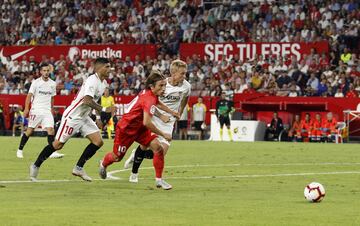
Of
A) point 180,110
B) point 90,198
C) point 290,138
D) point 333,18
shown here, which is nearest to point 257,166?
point 180,110

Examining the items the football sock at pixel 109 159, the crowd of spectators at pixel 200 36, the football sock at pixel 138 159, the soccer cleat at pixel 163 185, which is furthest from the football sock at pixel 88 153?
the crowd of spectators at pixel 200 36

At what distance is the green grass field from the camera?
12.4 meters

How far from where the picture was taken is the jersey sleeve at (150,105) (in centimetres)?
1698

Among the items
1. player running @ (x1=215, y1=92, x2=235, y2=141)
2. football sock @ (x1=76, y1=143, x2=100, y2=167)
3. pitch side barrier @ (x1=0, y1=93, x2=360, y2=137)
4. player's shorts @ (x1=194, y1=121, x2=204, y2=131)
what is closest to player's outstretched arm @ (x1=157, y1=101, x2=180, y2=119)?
football sock @ (x1=76, y1=143, x2=100, y2=167)

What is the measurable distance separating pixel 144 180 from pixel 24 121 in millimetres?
29649

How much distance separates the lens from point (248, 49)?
1818 inches

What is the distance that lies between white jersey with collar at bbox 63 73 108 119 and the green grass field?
126 cm

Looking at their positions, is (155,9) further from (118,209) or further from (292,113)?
(118,209)

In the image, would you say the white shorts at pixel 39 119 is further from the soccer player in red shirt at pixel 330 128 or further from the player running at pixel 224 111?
the soccer player in red shirt at pixel 330 128

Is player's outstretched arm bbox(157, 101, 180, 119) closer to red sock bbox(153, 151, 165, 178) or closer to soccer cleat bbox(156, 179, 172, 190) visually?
red sock bbox(153, 151, 165, 178)

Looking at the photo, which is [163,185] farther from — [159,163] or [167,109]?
[167,109]

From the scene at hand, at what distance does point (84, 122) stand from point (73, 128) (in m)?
0.30

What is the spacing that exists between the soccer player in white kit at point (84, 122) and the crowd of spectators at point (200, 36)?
24.6 m

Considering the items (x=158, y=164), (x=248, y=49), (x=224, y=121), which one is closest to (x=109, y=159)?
(x=158, y=164)
